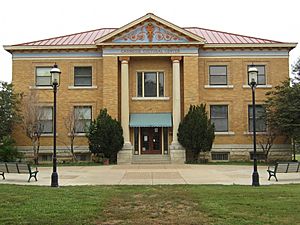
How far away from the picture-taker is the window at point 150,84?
35.7m

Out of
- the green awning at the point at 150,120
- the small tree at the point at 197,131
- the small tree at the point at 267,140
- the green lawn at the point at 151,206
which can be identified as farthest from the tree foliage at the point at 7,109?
the small tree at the point at 267,140

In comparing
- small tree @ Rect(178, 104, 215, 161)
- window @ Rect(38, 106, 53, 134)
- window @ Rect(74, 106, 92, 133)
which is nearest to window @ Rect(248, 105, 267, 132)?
small tree @ Rect(178, 104, 215, 161)

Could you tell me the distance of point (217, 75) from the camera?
117ft

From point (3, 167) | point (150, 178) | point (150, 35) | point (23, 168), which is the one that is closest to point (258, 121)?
point (150, 35)

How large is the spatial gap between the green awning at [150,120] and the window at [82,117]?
3.70m

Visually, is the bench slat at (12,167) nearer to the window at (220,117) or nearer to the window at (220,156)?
the window at (220,156)

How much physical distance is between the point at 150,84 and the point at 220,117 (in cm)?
652

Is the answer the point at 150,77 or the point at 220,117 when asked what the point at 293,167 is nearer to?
the point at 220,117

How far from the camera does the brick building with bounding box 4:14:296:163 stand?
3444cm

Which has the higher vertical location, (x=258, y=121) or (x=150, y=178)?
(x=258, y=121)

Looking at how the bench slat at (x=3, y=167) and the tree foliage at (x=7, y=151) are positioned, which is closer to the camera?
the bench slat at (x=3, y=167)

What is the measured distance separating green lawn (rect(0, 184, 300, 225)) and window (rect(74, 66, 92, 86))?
2188cm

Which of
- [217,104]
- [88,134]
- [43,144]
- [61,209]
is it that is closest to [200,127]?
[217,104]

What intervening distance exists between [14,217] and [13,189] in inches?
209
